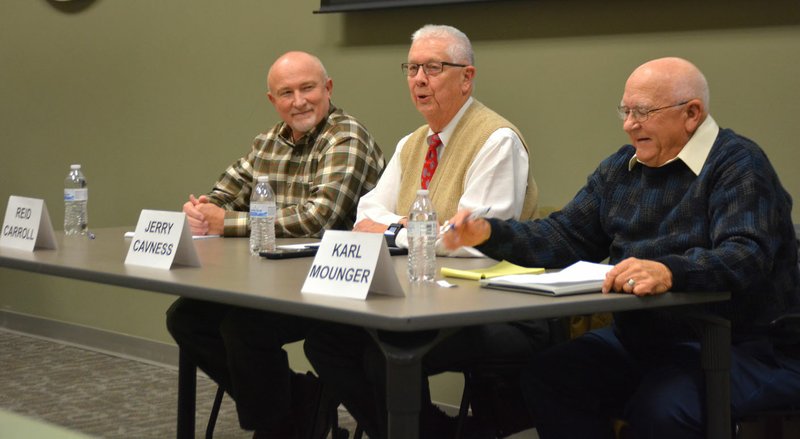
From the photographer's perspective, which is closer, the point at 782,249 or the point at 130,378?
the point at 782,249

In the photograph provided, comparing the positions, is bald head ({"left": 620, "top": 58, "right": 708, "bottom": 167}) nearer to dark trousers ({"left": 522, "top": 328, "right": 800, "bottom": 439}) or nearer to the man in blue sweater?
the man in blue sweater

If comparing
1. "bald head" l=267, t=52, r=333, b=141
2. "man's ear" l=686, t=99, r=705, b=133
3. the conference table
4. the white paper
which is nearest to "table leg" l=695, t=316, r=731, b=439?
the conference table

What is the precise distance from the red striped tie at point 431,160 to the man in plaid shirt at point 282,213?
0.31m

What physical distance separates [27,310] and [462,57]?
376 cm

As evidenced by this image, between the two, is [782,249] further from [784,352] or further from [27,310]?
[27,310]

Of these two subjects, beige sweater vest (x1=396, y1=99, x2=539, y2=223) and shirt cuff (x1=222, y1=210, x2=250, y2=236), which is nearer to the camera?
beige sweater vest (x1=396, y1=99, x2=539, y2=223)

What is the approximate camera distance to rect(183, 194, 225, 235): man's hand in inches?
145

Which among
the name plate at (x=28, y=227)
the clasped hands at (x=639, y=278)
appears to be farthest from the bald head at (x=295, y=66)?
the clasped hands at (x=639, y=278)

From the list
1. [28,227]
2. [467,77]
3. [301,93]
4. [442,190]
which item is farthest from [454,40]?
[28,227]

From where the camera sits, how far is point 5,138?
630cm

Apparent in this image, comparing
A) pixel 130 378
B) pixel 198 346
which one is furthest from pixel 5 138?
pixel 198 346

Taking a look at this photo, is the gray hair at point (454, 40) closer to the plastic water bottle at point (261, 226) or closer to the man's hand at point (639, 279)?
the plastic water bottle at point (261, 226)

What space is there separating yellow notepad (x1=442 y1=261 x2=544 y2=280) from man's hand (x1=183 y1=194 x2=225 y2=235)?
1225mm

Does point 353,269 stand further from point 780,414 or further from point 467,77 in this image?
A: point 467,77
